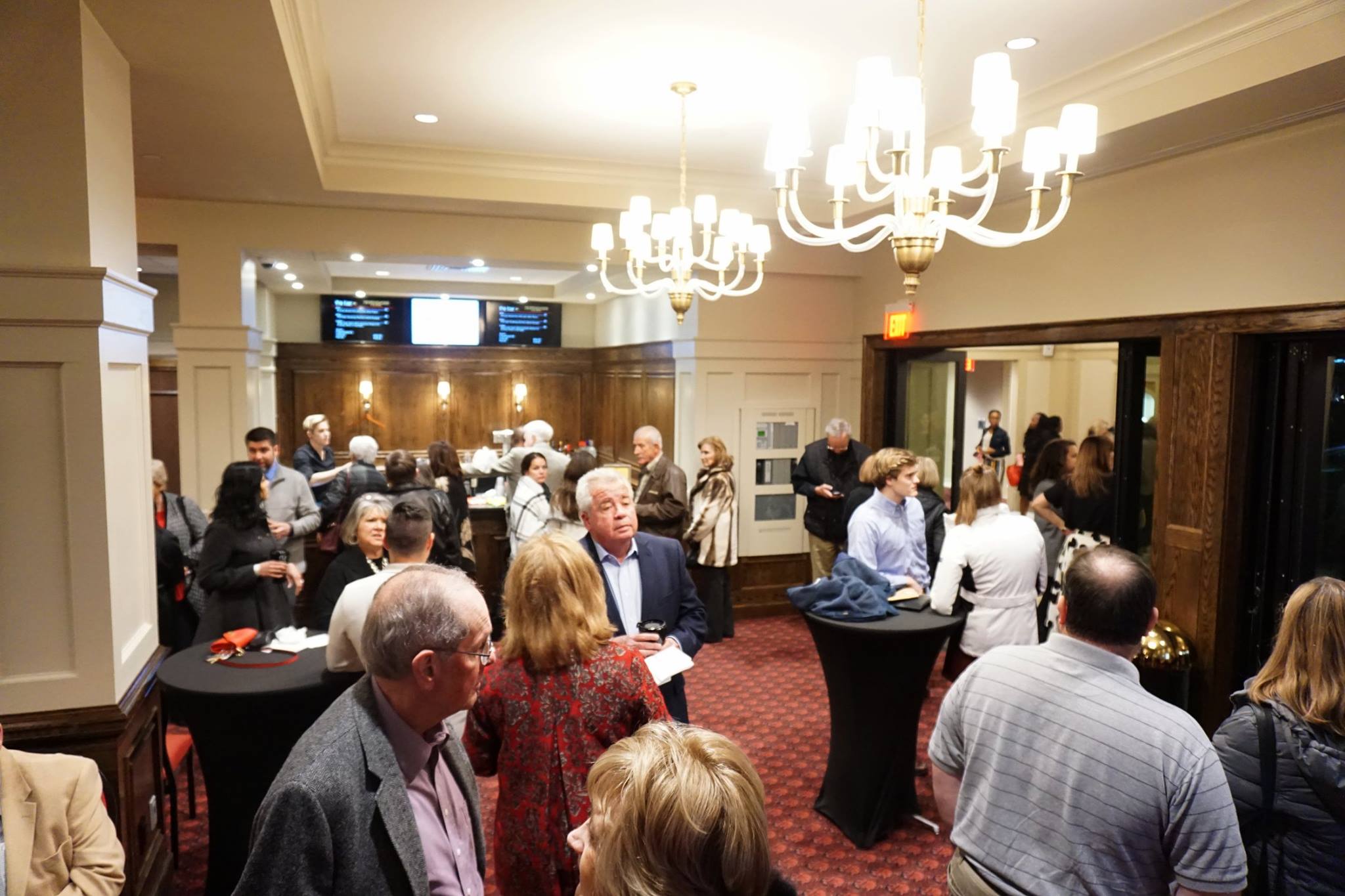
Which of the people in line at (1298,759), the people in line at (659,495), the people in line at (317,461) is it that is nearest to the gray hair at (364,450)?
the people in line at (317,461)

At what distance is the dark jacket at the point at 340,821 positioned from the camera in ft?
4.45

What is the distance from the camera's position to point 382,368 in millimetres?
10492

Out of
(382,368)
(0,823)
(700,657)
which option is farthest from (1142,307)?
(382,368)

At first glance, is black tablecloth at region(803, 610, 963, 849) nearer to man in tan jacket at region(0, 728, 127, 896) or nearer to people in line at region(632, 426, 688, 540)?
people in line at region(632, 426, 688, 540)

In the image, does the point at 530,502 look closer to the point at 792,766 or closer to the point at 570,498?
the point at 570,498

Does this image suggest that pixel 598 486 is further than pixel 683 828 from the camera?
Yes

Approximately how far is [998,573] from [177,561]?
155 inches

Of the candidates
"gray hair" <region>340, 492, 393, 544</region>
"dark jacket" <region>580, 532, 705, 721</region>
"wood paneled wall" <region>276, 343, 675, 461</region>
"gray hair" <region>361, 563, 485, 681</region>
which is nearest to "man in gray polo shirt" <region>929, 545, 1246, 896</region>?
"dark jacket" <region>580, 532, 705, 721</region>

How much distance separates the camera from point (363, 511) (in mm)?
3533

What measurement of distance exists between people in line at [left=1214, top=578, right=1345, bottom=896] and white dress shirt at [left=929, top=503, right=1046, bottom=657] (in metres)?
1.62

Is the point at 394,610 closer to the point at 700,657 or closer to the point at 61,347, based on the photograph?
the point at 61,347

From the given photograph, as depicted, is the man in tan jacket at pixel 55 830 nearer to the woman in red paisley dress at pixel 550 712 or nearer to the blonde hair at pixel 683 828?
the woman in red paisley dress at pixel 550 712

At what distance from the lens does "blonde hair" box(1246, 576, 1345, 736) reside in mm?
1973

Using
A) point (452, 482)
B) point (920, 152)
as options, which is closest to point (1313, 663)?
point (920, 152)
